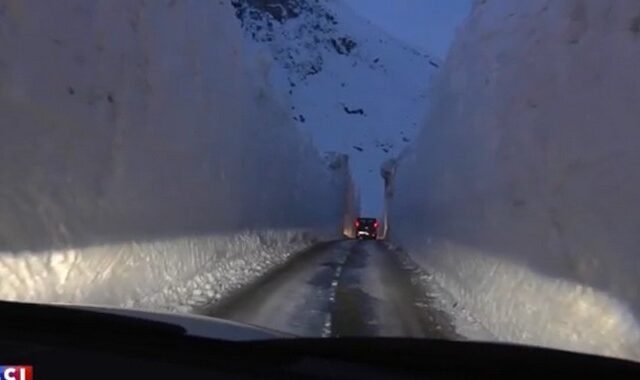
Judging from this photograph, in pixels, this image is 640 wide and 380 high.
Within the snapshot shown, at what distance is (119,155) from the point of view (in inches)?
495

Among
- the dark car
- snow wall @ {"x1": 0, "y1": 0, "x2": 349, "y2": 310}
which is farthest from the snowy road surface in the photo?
the dark car

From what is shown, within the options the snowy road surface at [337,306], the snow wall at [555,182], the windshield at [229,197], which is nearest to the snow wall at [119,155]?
the windshield at [229,197]

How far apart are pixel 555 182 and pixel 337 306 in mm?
3869

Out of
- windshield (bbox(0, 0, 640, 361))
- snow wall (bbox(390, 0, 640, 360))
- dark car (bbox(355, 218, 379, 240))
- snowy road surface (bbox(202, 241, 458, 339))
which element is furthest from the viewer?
dark car (bbox(355, 218, 379, 240))

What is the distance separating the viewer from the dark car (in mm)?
65125

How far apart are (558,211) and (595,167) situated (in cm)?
132

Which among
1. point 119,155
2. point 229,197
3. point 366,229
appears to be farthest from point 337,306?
point 366,229

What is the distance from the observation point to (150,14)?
14672mm

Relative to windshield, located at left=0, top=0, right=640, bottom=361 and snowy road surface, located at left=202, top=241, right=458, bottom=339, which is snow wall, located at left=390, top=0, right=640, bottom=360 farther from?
snowy road surface, located at left=202, top=241, right=458, bottom=339

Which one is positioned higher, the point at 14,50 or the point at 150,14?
the point at 150,14

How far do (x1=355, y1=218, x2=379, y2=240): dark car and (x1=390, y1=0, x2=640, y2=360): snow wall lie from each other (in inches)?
1808

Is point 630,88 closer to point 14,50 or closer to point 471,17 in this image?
point 14,50

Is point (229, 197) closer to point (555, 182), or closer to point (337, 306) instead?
point (337, 306)

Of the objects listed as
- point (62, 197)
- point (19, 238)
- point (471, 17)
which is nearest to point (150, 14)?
point (62, 197)
